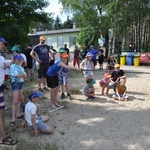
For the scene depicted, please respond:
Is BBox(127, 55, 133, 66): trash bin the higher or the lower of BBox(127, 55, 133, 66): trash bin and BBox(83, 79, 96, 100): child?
the higher

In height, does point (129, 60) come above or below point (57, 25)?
below

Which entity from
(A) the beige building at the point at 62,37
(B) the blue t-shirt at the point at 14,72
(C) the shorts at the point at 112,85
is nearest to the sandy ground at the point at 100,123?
(C) the shorts at the point at 112,85

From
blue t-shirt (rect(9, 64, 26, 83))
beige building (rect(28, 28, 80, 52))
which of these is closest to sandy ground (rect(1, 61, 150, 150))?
blue t-shirt (rect(9, 64, 26, 83))

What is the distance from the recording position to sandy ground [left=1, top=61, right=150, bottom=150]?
17.2 ft

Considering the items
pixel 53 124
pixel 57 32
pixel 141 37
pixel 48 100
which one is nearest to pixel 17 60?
pixel 53 124

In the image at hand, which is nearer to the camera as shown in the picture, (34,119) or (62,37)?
(34,119)

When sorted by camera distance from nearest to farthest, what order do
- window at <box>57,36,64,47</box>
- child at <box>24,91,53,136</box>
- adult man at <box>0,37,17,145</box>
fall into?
1. adult man at <box>0,37,17,145</box>
2. child at <box>24,91,53,136</box>
3. window at <box>57,36,64,47</box>

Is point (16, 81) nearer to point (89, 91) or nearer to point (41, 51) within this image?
point (41, 51)

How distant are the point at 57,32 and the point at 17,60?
28.0 metres

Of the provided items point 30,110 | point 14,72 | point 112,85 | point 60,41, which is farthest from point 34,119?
point 60,41

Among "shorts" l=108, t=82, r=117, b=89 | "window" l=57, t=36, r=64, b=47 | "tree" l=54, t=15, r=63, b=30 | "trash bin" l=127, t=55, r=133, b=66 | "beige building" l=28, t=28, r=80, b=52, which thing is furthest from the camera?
"tree" l=54, t=15, r=63, b=30

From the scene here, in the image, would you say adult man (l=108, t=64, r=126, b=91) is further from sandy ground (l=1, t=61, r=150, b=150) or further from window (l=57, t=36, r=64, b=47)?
window (l=57, t=36, r=64, b=47)

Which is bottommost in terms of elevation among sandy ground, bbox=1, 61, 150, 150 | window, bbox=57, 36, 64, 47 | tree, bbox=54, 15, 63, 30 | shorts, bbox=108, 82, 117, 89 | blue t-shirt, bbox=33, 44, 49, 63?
sandy ground, bbox=1, 61, 150, 150

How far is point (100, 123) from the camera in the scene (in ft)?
20.7
